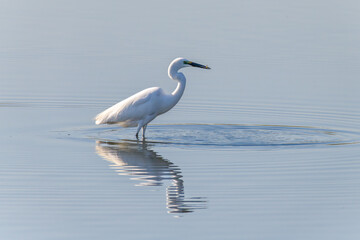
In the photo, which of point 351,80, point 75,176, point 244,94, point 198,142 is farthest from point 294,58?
point 75,176

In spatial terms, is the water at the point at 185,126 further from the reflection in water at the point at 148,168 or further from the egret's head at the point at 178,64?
the egret's head at the point at 178,64

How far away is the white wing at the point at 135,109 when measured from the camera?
14.9 metres

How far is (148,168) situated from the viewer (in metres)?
12.3

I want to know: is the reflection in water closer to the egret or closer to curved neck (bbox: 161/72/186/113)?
the egret

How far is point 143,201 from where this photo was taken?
10.3m

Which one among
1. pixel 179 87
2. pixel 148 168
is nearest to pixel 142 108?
pixel 179 87

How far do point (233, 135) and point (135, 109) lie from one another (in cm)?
174

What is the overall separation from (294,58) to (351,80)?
2560 mm

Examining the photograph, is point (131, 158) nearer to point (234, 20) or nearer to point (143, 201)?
point (143, 201)

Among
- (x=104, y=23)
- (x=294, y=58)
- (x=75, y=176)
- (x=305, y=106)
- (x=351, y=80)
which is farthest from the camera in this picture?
(x=104, y=23)

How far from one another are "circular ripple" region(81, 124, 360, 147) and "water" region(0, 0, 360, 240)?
4 centimetres

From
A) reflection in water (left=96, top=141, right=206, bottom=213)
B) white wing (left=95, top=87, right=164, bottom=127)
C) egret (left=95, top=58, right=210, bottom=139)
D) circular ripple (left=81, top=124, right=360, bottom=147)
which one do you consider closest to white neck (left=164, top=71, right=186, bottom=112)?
egret (left=95, top=58, right=210, bottom=139)

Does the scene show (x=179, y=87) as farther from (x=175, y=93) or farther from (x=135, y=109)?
(x=135, y=109)

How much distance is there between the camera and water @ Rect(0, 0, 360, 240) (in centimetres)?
980
